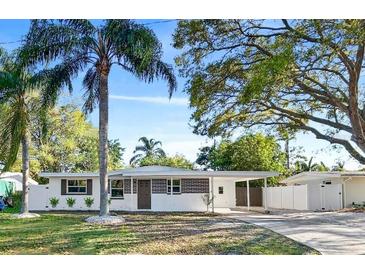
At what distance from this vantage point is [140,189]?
82.7 ft

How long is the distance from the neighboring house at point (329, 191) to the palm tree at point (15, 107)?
14.6 m

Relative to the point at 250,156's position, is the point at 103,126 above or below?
above

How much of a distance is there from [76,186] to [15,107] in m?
8.92

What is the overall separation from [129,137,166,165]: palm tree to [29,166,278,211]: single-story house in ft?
70.3

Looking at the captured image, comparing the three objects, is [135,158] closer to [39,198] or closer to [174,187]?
[39,198]

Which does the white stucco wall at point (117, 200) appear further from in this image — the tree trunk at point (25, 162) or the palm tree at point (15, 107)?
the palm tree at point (15, 107)

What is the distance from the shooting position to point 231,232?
14.2m

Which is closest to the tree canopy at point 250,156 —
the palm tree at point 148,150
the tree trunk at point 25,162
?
the palm tree at point 148,150

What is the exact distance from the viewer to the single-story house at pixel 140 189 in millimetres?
24453

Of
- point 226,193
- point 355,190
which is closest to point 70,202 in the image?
point 226,193
